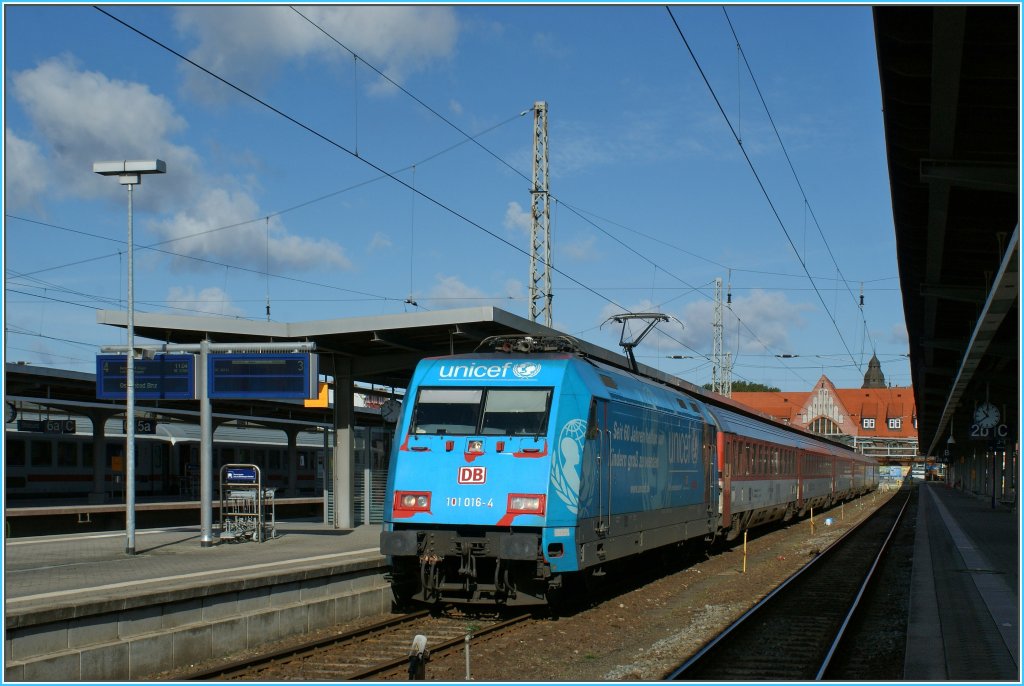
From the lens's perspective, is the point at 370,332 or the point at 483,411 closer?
the point at 483,411

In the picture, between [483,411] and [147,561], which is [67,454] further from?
[483,411]

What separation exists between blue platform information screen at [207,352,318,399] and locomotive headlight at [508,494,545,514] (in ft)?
22.1

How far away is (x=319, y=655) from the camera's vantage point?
10.8 meters

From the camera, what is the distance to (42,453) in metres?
33.2

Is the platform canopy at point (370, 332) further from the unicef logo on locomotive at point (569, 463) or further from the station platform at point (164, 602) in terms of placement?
the unicef logo on locomotive at point (569, 463)

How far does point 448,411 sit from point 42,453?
24159 mm

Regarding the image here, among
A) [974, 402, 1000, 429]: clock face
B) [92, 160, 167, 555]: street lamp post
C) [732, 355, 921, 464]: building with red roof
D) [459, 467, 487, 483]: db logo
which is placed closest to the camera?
[459, 467, 487, 483]: db logo

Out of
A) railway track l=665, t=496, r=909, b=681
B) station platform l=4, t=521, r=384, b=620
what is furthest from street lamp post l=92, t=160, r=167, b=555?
railway track l=665, t=496, r=909, b=681

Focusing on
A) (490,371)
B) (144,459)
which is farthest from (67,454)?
(490,371)

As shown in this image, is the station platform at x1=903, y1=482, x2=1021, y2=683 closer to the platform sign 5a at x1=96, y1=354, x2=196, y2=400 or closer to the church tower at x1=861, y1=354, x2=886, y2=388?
the platform sign 5a at x1=96, y1=354, x2=196, y2=400

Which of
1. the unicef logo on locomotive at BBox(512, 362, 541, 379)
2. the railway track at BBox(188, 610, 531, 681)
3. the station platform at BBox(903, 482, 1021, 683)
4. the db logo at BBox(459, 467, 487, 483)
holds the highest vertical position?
the unicef logo on locomotive at BBox(512, 362, 541, 379)

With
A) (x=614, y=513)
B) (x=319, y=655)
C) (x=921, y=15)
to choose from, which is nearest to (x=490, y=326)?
(x=614, y=513)

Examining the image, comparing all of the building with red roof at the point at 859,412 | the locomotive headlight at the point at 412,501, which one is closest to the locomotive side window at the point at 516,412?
the locomotive headlight at the point at 412,501

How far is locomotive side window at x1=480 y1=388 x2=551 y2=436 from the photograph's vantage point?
1303 cm
